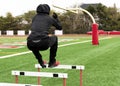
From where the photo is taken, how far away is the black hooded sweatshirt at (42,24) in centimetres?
740

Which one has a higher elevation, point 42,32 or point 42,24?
point 42,24

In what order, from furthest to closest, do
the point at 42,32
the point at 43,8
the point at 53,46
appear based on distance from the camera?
the point at 53,46
the point at 43,8
the point at 42,32

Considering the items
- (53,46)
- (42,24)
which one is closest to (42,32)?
(42,24)

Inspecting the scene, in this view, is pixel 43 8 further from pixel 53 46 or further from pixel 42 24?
pixel 53 46

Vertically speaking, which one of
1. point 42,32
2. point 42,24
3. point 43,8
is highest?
point 43,8

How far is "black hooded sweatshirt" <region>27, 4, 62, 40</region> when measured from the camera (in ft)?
24.3

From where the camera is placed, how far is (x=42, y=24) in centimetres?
752

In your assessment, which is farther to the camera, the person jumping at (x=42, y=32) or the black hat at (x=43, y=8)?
the black hat at (x=43, y=8)

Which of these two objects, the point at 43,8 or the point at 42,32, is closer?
the point at 42,32

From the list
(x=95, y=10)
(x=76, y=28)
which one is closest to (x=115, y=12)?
(x=95, y=10)

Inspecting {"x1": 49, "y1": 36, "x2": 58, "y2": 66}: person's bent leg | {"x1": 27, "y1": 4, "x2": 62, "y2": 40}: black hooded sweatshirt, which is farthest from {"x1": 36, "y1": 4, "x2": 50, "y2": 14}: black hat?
{"x1": 49, "y1": 36, "x2": 58, "y2": 66}: person's bent leg

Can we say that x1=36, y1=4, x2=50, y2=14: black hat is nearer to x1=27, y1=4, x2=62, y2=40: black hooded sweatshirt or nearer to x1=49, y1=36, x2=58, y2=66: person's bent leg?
x1=27, y1=4, x2=62, y2=40: black hooded sweatshirt

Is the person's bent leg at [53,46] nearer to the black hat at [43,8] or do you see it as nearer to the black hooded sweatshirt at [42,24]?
the black hooded sweatshirt at [42,24]

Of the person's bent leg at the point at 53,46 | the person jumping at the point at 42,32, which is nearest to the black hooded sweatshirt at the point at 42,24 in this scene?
the person jumping at the point at 42,32
